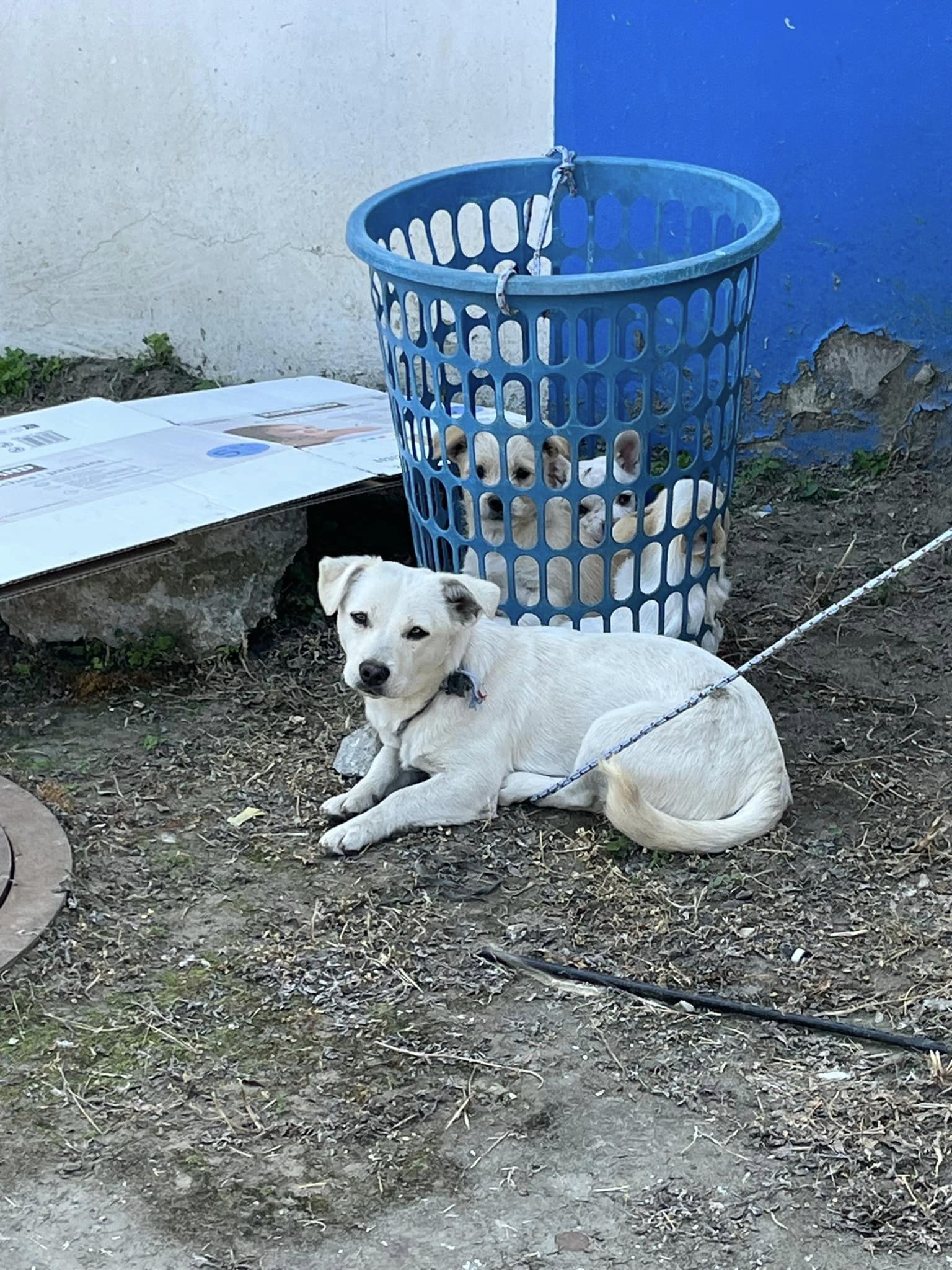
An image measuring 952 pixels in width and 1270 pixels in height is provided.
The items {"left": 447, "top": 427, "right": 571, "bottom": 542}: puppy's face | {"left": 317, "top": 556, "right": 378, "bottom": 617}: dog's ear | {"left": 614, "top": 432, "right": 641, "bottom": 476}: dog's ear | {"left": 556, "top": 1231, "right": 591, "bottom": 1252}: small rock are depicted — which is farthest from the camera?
{"left": 447, "top": 427, "right": 571, "bottom": 542}: puppy's face

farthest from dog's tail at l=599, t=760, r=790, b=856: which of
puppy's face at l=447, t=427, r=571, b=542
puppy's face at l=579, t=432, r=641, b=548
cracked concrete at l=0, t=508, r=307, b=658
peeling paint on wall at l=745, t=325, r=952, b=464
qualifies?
peeling paint on wall at l=745, t=325, r=952, b=464

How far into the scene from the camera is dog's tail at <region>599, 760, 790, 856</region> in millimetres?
2955

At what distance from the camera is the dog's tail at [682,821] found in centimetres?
296

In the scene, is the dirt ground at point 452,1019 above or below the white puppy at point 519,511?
below

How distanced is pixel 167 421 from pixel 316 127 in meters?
1.32

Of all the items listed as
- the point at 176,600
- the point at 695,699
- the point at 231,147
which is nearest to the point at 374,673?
the point at 695,699

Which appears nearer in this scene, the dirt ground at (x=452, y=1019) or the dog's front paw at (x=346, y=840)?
the dirt ground at (x=452, y=1019)

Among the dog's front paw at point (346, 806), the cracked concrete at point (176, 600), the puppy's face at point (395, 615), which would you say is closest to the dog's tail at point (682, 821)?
the puppy's face at point (395, 615)

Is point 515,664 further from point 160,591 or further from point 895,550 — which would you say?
point 895,550

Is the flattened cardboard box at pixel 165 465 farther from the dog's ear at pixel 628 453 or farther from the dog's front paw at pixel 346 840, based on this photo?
the dog's front paw at pixel 346 840

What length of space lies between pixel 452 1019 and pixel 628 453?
1.63 meters

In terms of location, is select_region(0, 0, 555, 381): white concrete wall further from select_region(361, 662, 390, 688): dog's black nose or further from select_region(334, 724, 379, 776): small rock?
select_region(361, 662, 390, 688): dog's black nose

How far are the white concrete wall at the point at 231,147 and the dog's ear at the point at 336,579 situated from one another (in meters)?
2.33

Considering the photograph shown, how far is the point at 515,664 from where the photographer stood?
339 centimetres
